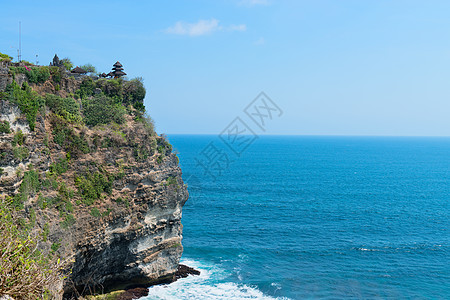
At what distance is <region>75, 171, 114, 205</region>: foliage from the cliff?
0.09 metres

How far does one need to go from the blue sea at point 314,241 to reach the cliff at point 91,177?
582cm

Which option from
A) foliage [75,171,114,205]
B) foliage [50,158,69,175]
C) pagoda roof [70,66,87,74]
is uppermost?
pagoda roof [70,66,87,74]

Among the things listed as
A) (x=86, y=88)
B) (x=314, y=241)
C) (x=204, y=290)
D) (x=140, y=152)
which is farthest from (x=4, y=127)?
(x=314, y=241)

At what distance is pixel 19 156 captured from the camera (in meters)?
25.0

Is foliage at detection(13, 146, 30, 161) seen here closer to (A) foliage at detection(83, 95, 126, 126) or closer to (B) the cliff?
(B) the cliff

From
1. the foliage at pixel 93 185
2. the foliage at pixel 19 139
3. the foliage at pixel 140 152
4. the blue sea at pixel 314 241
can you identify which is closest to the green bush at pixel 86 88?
the foliage at pixel 140 152

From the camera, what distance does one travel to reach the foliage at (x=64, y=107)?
30.5 meters

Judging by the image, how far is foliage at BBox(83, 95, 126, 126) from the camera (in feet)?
110

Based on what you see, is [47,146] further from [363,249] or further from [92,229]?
[363,249]

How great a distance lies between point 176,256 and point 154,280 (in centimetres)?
333

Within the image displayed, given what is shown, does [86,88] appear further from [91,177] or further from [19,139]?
[19,139]

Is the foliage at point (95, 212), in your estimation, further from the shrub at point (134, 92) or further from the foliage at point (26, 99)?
the shrub at point (134, 92)

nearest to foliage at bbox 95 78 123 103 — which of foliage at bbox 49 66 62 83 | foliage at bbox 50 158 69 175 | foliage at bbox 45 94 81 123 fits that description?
foliage at bbox 49 66 62 83

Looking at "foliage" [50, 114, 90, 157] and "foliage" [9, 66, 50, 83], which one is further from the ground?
"foliage" [9, 66, 50, 83]
